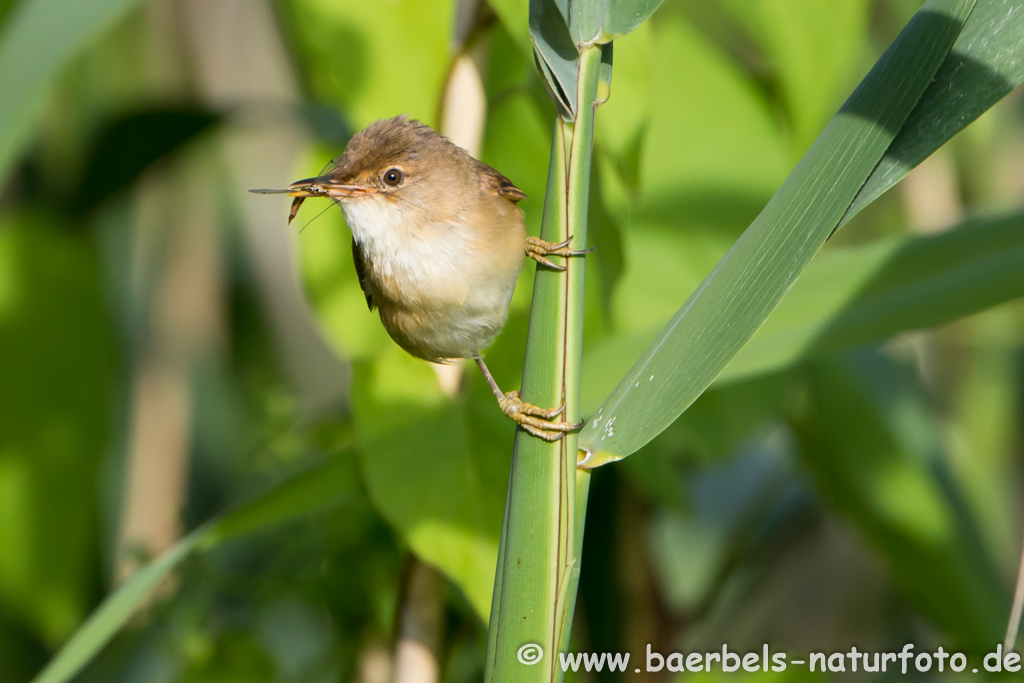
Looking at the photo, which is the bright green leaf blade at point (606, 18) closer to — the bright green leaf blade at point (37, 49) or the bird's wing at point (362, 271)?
the bird's wing at point (362, 271)

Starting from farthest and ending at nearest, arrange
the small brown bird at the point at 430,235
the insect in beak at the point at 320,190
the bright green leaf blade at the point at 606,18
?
the small brown bird at the point at 430,235
the insect in beak at the point at 320,190
the bright green leaf blade at the point at 606,18

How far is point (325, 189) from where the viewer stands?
847mm

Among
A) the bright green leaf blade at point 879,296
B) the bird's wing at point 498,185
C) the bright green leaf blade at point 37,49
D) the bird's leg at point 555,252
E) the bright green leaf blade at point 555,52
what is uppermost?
the bright green leaf blade at point 37,49

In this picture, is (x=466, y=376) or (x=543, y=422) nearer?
(x=543, y=422)

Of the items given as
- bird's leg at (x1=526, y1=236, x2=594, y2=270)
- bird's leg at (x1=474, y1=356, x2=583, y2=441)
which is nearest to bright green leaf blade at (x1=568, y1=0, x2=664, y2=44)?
bird's leg at (x1=526, y1=236, x2=594, y2=270)

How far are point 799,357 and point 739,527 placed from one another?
1.17 metres

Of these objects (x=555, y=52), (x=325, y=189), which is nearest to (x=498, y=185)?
(x=325, y=189)

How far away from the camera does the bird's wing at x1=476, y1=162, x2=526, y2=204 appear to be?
3.18 ft

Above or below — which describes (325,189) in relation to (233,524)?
above

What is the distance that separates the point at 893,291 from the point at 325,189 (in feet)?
1.91

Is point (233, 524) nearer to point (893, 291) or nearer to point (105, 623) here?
point (105, 623)

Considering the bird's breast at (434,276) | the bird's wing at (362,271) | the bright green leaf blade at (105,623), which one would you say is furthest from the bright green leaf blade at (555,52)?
the bright green leaf blade at (105,623)
